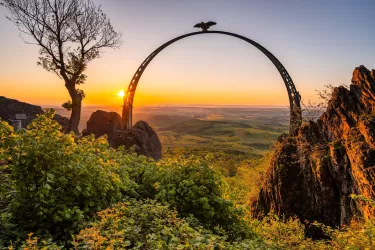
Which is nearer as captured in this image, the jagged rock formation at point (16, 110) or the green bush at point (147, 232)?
the green bush at point (147, 232)

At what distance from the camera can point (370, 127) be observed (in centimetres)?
880

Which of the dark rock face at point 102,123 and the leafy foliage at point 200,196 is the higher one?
the dark rock face at point 102,123

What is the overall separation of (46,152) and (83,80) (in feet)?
60.2

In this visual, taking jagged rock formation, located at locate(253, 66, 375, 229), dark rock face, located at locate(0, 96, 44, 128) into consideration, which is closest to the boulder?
dark rock face, located at locate(0, 96, 44, 128)

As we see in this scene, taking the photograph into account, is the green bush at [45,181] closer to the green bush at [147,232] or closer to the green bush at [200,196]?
the green bush at [147,232]

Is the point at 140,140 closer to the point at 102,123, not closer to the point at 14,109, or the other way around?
the point at 102,123

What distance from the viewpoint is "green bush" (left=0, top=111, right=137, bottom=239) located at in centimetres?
573

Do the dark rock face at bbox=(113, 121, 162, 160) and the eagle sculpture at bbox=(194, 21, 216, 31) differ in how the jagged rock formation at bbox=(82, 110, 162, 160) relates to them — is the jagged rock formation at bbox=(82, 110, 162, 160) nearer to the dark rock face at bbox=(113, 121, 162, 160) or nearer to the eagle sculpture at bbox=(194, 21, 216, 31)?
the dark rock face at bbox=(113, 121, 162, 160)

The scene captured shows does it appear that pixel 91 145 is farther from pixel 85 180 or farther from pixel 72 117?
pixel 72 117

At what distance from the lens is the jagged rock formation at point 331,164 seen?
903cm

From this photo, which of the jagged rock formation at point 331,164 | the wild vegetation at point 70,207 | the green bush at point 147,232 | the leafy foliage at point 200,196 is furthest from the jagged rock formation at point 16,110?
the green bush at point 147,232

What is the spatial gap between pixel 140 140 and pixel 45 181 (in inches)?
631

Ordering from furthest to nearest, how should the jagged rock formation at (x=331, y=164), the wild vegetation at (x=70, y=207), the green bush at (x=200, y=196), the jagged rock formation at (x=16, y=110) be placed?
the jagged rock formation at (x=16, y=110) < the jagged rock formation at (x=331, y=164) < the green bush at (x=200, y=196) < the wild vegetation at (x=70, y=207)

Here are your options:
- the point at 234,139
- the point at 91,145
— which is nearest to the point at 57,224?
the point at 91,145
